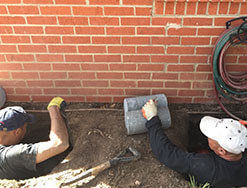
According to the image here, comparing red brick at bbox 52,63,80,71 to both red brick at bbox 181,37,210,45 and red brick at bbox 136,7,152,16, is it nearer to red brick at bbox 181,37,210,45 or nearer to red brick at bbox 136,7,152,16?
red brick at bbox 136,7,152,16

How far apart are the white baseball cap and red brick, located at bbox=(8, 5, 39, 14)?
2.35m

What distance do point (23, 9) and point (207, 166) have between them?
264cm

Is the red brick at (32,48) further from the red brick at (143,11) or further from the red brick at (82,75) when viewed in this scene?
the red brick at (143,11)

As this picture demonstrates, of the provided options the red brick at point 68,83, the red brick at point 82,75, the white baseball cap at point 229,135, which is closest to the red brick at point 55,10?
the red brick at point 82,75

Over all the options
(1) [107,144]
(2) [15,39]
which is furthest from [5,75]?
(1) [107,144]

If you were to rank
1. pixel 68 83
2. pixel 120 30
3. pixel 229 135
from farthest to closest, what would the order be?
pixel 68 83
pixel 120 30
pixel 229 135

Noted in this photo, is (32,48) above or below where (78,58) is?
above

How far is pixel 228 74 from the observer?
2.94 metres

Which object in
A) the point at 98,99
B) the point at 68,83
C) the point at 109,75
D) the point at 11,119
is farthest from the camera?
the point at 98,99

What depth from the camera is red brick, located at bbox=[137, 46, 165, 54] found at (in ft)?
9.50

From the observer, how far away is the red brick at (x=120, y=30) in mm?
2793

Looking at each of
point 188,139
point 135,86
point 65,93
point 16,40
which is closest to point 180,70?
point 135,86

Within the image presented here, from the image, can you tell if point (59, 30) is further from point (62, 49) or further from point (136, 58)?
point (136, 58)

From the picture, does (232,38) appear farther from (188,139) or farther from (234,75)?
(188,139)
